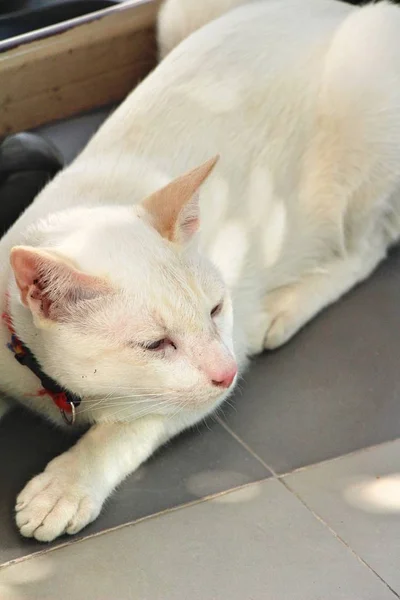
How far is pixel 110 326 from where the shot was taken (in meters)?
1.34

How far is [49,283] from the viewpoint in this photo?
1.28 metres

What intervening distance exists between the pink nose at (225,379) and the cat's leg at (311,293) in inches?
27.0

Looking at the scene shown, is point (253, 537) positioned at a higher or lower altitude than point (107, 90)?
lower

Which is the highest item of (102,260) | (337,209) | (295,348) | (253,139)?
(102,260)

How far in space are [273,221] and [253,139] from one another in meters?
0.24

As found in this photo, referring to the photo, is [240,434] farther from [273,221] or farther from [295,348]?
[273,221]

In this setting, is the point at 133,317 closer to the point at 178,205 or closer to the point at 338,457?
the point at 178,205

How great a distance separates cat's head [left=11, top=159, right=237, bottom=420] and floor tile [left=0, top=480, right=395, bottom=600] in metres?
0.28

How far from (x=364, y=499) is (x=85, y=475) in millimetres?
609

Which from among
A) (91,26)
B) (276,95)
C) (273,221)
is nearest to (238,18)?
(276,95)

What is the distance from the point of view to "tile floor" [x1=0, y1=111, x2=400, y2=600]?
1396mm

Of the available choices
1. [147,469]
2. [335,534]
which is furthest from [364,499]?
[147,469]

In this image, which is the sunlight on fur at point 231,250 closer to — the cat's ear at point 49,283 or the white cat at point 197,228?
the white cat at point 197,228

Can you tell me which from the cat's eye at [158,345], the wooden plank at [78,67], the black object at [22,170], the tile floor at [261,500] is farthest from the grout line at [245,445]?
the wooden plank at [78,67]
